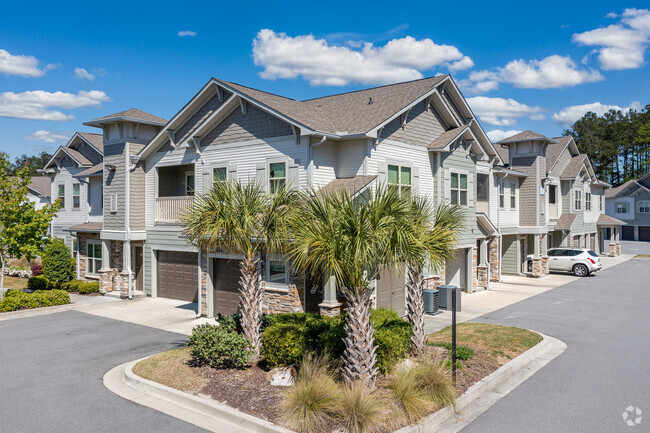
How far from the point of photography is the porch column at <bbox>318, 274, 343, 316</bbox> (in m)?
14.4

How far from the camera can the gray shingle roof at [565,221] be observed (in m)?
32.4

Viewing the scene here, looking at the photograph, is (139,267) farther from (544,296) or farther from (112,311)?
(544,296)

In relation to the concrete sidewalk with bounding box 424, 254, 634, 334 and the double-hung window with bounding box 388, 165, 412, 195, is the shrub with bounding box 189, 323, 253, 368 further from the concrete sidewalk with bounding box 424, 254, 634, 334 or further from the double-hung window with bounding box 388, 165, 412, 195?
the double-hung window with bounding box 388, 165, 412, 195

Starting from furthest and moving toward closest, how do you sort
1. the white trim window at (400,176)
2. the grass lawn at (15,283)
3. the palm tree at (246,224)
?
1. the grass lawn at (15,283)
2. the white trim window at (400,176)
3. the palm tree at (246,224)

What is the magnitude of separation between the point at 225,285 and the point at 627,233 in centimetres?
6678

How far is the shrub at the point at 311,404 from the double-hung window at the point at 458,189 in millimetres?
13174

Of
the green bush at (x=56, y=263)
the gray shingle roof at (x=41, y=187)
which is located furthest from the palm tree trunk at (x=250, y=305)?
the gray shingle roof at (x=41, y=187)

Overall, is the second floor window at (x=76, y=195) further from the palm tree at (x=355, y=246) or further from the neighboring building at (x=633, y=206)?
the neighboring building at (x=633, y=206)

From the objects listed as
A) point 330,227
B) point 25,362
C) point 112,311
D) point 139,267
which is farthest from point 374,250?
point 139,267

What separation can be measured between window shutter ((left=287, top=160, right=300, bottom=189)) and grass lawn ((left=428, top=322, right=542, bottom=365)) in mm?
6537

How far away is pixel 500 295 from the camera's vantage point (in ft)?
74.1

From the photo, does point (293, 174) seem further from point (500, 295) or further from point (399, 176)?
point (500, 295)

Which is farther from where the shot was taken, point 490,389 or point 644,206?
point 644,206

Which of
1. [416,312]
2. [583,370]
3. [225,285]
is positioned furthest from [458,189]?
[225,285]
